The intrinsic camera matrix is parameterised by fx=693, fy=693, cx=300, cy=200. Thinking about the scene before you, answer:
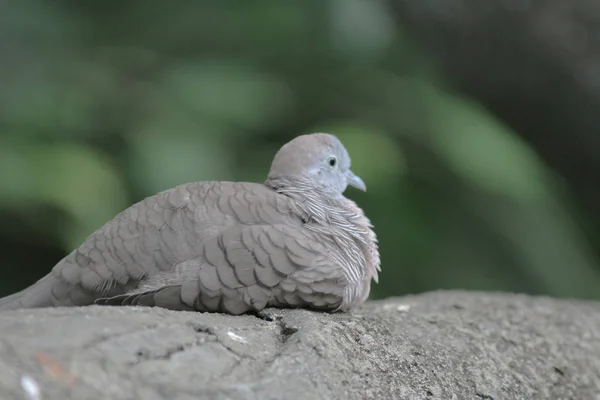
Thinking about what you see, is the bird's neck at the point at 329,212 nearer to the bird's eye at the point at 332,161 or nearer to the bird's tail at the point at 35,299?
the bird's eye at the point at 332,161

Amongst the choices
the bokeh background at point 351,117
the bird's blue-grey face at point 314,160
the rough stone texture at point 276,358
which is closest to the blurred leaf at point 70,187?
the bokeh background at point 351,117

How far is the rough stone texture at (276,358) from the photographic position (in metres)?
0.98

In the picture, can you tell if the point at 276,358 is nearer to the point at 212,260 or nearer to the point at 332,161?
the point at 212,260

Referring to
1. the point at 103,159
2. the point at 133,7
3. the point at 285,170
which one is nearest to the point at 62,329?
the point at 285,170

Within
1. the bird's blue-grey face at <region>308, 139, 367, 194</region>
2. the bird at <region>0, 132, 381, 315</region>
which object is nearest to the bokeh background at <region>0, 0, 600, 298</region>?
the bird's blue-grey face at <region>308, 139, 367, 194</region>

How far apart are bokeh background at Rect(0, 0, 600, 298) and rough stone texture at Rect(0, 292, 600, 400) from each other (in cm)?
130

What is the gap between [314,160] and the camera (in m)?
1.71

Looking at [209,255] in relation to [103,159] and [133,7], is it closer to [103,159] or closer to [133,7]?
[103,159]

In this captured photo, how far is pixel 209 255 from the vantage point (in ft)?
4.54

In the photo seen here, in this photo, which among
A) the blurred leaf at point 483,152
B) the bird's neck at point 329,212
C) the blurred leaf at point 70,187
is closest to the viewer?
the bird's neck at point 329,212

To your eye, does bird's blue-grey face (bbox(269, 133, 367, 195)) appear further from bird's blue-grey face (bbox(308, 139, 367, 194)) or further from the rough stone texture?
the rough stone texture

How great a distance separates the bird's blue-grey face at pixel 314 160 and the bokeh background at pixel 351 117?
968mm

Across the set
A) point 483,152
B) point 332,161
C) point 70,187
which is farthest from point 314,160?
point 483,152

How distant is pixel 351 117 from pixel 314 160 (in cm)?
163
